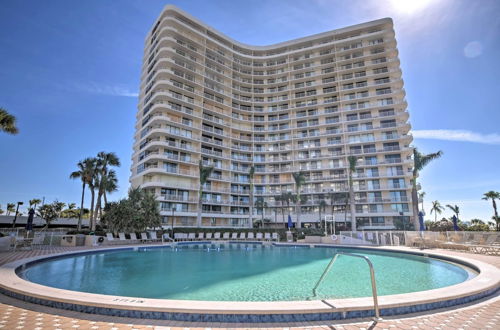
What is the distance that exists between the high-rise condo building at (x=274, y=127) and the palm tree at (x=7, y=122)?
21.0 m

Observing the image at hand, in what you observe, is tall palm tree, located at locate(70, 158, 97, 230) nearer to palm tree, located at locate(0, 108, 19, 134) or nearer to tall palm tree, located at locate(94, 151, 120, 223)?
tall palm tree, located at locate(94, 151, 120, 223)

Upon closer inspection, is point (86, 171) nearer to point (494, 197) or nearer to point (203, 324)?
point (203, 324)

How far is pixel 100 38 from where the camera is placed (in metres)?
20.3

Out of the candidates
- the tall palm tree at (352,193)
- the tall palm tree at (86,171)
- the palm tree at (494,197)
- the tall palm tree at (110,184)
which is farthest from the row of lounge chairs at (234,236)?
the palm tree at (494,197)

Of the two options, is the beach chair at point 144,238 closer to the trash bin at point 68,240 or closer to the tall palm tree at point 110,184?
the trash bin at point 68,240

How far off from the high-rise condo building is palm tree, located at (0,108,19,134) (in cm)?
2095

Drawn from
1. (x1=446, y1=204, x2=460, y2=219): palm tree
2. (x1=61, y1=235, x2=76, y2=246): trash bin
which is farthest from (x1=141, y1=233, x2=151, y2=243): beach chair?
(x1=446, y1=204, x2=460, y2=219): palm tree

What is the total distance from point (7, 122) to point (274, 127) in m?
43.1

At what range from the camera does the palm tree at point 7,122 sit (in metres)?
15.1

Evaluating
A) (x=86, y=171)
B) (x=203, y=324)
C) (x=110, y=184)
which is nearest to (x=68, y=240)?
(x=110, y=184)

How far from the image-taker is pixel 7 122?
15.3 meters

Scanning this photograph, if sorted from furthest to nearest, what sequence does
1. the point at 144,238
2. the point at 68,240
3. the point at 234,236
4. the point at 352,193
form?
the point at 352,193 < the point at 234,236 < the point at 144,238 < the point at 68,240

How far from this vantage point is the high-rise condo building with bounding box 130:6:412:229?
131 ft

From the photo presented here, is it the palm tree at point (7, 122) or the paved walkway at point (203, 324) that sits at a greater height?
the palm tree at point (7, 122)
